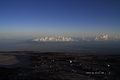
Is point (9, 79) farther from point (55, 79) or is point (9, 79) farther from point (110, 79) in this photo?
point (110, 79)

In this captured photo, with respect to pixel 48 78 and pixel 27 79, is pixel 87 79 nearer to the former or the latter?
pixel 48 78

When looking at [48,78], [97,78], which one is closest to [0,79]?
[48,78]

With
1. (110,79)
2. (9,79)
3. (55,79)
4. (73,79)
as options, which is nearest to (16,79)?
(9,79)

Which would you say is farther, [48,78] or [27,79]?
[48,78]

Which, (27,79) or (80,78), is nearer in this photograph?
(27,79)

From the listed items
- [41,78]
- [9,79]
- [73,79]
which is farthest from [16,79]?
[73,79]

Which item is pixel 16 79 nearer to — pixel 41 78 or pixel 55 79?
pixel 41 78
